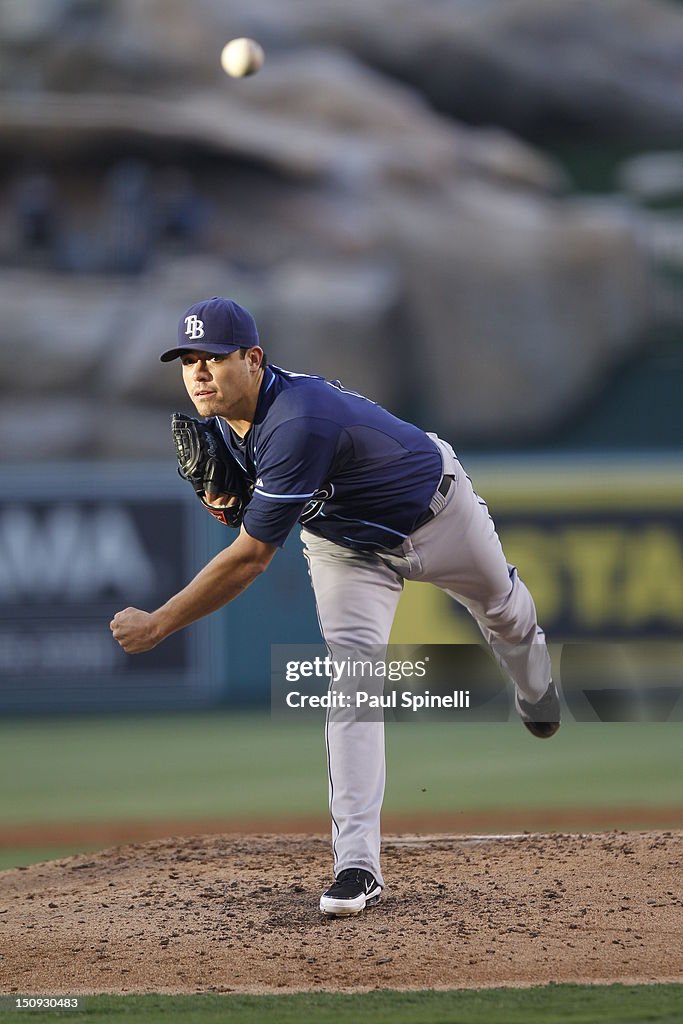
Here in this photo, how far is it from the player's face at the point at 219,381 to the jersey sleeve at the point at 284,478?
13cm

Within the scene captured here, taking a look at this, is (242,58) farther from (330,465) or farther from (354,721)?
(354,721)

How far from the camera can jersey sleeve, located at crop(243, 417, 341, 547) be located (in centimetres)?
323

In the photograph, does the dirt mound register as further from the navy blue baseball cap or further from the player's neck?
the navy blue baseball cap

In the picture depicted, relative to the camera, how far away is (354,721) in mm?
3504

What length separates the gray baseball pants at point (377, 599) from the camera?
351cm

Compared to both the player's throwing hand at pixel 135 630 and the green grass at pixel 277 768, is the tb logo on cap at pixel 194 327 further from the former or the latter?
the green grass at pixel 277 768

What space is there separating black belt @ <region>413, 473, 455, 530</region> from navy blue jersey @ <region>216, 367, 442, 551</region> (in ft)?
0.09

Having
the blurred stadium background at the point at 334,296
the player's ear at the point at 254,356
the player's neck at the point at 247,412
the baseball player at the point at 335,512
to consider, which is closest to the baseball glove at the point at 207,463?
the baseball player at the point at 335,512

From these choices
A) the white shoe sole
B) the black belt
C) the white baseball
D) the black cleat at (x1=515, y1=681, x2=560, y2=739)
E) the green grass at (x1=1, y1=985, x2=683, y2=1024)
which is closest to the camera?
the green grass at (x1=1, y1=985, x2=683, y2=1024)

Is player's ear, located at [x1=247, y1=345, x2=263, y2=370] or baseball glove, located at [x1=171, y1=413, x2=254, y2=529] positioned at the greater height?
player's ear, located at [x1=247, y1=345, x2=263, y2=370]

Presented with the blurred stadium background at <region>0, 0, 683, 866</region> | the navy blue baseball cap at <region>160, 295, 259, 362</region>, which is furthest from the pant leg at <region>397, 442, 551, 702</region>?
the blurred stadium background at <region>0, 0, 683, 866</region>

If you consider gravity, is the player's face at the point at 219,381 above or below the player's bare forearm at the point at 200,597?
above

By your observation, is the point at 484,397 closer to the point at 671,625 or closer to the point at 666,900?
the point at 671,625

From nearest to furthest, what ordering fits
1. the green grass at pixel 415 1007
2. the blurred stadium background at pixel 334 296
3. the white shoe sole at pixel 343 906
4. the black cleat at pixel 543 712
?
the green grass at pixel 415 1007, the white shoe sole at pixel 343 906, the black cleat at pixel 543 712, the blurred stadium background at pixel 334 296
